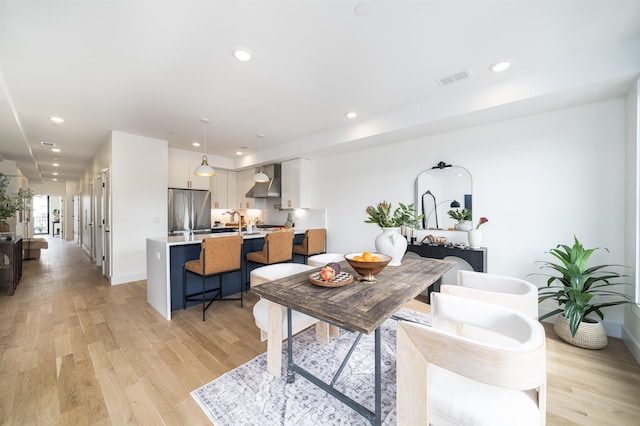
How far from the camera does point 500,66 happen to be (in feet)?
8.02

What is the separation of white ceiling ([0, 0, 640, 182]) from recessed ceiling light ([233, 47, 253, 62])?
7 cm

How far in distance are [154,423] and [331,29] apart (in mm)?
2924

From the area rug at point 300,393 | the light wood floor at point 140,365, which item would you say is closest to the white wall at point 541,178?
the light wood floor at point 140,365

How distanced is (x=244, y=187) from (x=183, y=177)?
151cm

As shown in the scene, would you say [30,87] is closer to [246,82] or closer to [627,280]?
[246,82]

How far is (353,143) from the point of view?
420 centimetres

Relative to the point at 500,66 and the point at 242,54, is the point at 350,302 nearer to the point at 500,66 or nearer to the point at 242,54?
the point at 242,54

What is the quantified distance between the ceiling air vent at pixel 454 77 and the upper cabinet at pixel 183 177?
205 inches

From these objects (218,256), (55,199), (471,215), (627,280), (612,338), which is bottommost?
(612,338)

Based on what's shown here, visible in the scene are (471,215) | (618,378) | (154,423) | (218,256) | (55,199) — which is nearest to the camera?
(154,423)

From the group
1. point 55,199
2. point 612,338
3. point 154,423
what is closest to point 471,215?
point 612,338

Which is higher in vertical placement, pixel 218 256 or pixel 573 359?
pixel 218 256

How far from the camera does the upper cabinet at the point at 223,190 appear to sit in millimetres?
6340

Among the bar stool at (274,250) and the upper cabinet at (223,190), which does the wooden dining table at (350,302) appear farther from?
the upper cabinet at (223,190)
